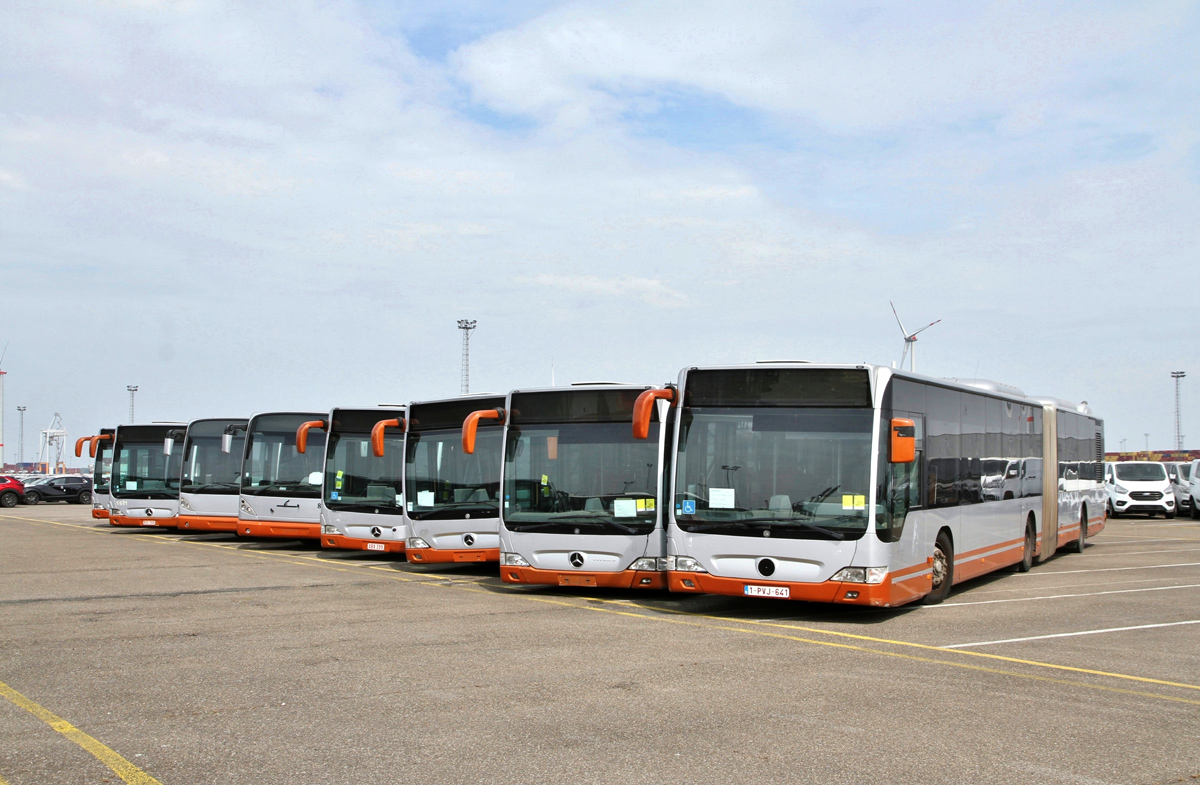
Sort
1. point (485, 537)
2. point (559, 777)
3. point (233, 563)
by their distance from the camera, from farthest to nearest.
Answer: point (233, 563)
point (485, 537)
point (559, 777)

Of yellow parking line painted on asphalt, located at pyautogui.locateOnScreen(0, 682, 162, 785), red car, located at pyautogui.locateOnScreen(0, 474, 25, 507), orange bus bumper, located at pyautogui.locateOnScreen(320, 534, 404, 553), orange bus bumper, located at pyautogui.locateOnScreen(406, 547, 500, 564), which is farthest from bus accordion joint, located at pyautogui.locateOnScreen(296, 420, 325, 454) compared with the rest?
red car, located at pyautogui.locateOnScreen(0, 474, 25, 507)

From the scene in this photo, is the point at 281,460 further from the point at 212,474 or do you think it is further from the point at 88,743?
the point at 88,743

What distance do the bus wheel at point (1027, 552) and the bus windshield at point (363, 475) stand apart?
10.0 meters

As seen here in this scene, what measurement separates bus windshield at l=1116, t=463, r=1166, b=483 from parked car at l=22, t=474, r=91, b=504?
44.6 meters

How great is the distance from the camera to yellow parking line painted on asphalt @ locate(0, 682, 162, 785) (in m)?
5.49

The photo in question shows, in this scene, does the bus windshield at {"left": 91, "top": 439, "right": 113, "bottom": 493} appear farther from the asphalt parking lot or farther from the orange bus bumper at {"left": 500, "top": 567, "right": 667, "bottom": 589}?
the orange bus bumper at {"left": 500, "top": 567, "right": 667, "bottom": 589}

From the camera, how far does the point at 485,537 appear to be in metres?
15.6

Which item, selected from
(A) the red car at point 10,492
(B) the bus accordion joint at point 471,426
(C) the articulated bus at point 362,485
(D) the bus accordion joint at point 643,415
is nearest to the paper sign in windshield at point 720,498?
(D) the bus accordion joint at point 643,415

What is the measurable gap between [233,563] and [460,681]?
1197cm

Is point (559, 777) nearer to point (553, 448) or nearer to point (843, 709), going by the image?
point (843, 709)

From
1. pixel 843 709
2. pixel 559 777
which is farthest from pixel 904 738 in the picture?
pixel 559 777

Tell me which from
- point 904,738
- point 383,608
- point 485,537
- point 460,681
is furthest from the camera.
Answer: point 485,537

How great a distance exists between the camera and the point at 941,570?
12.8m

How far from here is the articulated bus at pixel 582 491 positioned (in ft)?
42.4
